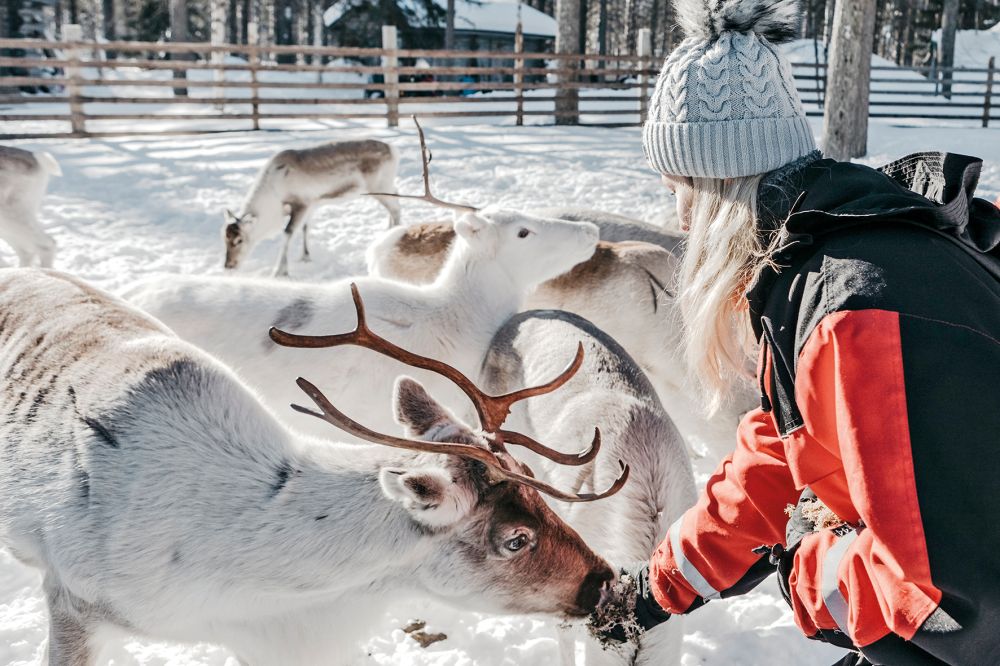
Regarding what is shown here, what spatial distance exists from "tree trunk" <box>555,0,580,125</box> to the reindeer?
12.2m

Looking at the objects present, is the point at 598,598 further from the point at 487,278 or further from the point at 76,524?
the point at 487,278

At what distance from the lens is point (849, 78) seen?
34.5ft

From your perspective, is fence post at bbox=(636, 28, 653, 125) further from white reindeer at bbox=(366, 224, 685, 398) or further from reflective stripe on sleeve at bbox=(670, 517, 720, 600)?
reflective stripe on sleeve at bbox=(670, 517, 720, 600)

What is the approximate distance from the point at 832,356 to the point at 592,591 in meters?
1.11

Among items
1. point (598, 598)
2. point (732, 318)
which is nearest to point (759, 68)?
point (732, 318)

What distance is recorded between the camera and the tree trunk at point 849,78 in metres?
10.1

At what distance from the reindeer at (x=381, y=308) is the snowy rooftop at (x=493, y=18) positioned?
2776cm

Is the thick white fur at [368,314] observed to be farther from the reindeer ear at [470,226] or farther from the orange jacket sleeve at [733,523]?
the orange jacket sleeve at [733,523]

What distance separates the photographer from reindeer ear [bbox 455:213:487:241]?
14.3ft

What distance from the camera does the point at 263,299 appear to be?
386 centimetres

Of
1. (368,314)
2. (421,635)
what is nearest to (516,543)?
(421,635)

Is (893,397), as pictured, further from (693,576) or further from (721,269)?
(693,576)

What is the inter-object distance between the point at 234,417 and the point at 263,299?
1594 mm

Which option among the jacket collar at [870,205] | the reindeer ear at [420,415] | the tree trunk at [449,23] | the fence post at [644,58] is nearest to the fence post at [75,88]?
the fence post at [644,58]
